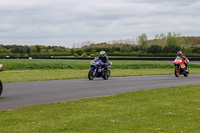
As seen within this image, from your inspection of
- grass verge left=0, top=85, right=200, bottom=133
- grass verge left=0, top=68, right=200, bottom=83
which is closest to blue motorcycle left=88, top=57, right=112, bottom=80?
grass verge left=0, top=68, right=200, bottom=83

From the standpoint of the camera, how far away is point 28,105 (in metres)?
10.3

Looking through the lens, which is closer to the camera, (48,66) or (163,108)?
(163,108)

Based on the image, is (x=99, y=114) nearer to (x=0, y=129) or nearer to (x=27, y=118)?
(x=27, y=118)

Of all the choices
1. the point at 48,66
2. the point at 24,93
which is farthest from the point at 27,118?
the point at 48,66

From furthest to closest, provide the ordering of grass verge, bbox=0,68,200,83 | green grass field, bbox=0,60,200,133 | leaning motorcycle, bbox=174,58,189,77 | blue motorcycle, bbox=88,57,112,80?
leaning motorcycle, bbox=174,58,189,77 < grass verge, bbox=0,68,200,83 < blue motorcycle, bbox=88,57,112,80 < green grass field, bbox=0,60,200,133

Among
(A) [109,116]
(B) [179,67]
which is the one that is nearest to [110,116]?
(A) [109,116]

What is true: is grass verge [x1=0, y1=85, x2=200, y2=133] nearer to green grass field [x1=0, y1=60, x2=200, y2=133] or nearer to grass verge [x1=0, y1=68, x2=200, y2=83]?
green grass field [x1=0, y1=60, x2=200, y2=133]

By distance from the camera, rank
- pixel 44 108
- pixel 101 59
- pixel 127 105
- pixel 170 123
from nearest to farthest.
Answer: pixel 170 123, pixel 44 108, pixel 127 105, pixel 101 59

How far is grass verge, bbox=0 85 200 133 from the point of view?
23.1ft

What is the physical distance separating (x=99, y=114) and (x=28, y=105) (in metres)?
2.89

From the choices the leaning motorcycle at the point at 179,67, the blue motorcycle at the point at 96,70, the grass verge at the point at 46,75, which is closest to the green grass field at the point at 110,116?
the blue motorcycle at the point at 96,70

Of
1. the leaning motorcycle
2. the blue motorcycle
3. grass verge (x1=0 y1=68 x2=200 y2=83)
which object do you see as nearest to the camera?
the blue motorcycle

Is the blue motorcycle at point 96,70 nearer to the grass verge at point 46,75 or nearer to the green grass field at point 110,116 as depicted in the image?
→ the grass verge at point 46,75

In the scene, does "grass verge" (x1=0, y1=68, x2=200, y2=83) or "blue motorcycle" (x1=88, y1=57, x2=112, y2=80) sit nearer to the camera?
"blue motorcycle" (x1=88, y1=57, x2=112, y2=80)
